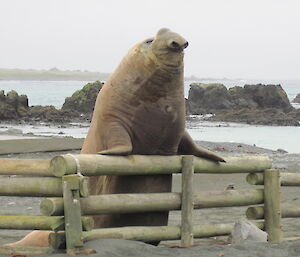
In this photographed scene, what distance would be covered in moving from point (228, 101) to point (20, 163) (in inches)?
1814

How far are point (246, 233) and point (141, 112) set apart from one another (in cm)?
162

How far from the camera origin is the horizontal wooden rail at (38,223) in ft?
18.1

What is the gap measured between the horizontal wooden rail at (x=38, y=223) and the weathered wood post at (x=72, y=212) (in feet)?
0.25

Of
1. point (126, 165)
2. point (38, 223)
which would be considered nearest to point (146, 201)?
point (126, 165)

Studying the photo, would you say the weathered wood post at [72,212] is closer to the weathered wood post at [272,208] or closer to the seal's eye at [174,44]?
the seal's eye at [174,44]

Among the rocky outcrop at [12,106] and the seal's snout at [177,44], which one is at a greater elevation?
the seal's snout at [177,44]

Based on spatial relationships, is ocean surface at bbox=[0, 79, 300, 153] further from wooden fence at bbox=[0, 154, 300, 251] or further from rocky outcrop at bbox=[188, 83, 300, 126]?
wooden fence at bbox=[0, 154, 300, 251]

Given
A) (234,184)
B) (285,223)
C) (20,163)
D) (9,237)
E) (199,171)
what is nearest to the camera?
(20,163)

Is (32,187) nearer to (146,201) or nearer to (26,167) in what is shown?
(26,167)

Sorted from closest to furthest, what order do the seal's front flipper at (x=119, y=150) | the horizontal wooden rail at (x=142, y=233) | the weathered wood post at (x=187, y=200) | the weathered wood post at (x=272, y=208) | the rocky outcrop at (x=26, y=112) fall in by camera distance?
the horizontal wooden rail at (x=142, y=233)
the seal's front flipper at (x=119, y=150)
the weathered wood post at (x=187, y=200)
the weathered wood post at (x=272, y=208)
the rocky outcrop at (x=26, y=112)

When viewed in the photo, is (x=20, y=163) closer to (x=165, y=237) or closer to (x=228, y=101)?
(x=165, y=237)

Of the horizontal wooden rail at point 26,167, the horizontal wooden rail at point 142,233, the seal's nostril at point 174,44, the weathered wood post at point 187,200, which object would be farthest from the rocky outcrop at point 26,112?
the seal's nostril at point 174,44

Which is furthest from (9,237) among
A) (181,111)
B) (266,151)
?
(266,151)

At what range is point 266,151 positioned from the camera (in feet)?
76.7
